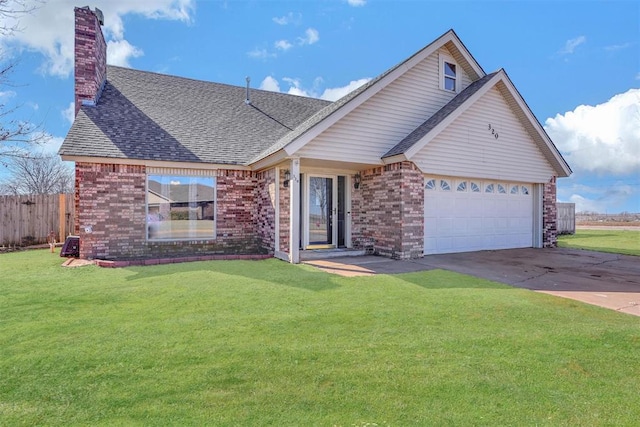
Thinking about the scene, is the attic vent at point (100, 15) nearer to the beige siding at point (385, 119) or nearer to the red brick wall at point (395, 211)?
the beige siding at point (385, 119)

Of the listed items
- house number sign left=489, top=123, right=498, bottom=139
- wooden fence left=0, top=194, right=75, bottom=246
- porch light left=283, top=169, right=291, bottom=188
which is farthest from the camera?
wooden fence left=0, top=194, right=75, bottom=246

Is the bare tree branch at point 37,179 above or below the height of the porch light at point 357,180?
above

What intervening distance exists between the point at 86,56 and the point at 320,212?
9251 millimetres

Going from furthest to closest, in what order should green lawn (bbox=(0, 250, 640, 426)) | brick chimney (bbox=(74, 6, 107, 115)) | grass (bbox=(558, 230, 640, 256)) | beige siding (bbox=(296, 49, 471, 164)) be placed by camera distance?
grass (bbox=(558, 230, 640, 256)) < brick chimney (bbox=(74, 6, 107, 115)) < beige siding (bbox=(296, 49, 471, 164)) < green lawn (bbox=(0, 250, 640, 426))

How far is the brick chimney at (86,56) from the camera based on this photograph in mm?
11227

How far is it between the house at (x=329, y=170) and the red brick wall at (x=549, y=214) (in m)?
0.08

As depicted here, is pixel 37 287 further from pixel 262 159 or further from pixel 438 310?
pixel 438 310

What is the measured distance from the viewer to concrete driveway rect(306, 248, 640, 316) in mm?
6266

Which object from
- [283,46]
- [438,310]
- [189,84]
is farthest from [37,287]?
[283,46]

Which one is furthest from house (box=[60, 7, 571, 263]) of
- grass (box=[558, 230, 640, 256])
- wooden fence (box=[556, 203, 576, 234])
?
wooden fence (box=[556, 203, 576, 234])

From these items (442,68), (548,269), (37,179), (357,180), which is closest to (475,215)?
(548,269)

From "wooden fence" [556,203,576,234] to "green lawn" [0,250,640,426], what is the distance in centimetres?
1895

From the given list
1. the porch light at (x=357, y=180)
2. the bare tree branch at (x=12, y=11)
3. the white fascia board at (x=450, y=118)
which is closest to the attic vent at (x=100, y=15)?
the bare tree branch at (x=12, y=11)

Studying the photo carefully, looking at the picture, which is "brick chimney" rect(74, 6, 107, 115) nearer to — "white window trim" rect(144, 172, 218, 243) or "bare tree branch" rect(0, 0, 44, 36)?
"white window trim" rect(144, 172, 218, 243)
